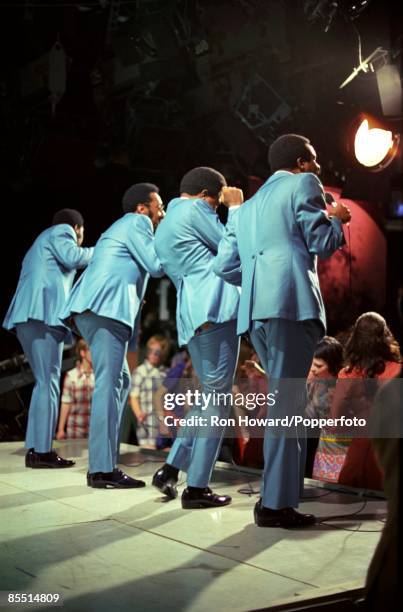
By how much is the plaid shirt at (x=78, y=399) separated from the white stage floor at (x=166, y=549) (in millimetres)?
2904

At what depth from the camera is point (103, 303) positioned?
402 cm

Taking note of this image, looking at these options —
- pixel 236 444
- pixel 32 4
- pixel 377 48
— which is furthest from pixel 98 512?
pixel 32 4

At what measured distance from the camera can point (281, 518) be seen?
3.04m

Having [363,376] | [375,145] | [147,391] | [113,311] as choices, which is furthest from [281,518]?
[147,391]

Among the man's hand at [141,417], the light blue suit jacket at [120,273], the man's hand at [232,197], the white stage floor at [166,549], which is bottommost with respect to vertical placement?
the white stage floor at [166,549]

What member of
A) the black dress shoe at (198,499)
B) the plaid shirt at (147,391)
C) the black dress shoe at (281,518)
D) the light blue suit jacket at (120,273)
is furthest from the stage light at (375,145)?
the black dress shoe at (281,518)

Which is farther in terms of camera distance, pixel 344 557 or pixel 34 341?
pixel 34 341

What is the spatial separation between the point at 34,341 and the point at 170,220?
1.47 metres

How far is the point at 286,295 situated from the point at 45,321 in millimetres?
2108

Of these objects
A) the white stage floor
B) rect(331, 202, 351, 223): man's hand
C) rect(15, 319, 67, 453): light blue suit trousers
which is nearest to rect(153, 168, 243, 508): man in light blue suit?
the white stage floor

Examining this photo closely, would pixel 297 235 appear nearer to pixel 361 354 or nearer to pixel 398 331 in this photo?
pixel 361 354

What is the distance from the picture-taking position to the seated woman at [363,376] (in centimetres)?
385

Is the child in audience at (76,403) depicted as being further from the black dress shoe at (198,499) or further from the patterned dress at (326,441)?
the black dress shoe at (198,499)

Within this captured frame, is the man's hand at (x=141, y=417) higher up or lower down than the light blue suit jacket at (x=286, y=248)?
lower down
